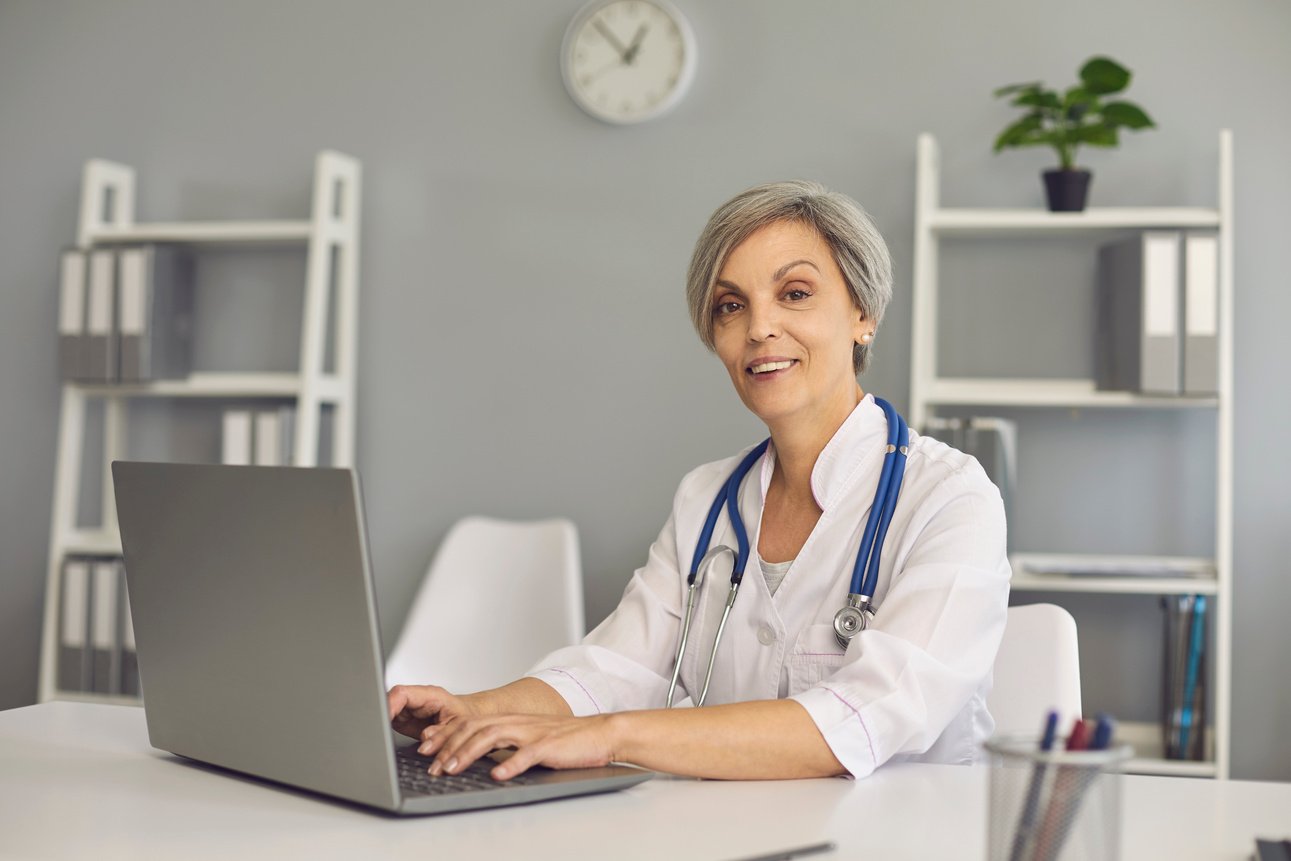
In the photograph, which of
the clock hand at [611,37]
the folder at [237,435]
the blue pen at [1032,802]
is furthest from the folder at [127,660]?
the blue pen at [1032,802]

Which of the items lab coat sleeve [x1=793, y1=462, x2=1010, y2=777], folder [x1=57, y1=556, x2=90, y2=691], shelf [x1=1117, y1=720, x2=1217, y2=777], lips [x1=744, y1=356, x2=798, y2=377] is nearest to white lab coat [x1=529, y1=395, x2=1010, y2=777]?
lab coat sleeve [x1=793, y1=462, x2=1010, y2=777]

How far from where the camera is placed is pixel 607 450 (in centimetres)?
334

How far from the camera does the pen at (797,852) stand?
89cm

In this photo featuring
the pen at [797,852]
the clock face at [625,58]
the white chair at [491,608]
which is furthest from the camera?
the clock face at [625,58]

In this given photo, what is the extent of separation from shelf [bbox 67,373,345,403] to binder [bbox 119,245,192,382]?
1.7 inches

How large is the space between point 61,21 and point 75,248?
2.77 feet

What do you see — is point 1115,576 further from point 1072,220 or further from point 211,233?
point 211,233

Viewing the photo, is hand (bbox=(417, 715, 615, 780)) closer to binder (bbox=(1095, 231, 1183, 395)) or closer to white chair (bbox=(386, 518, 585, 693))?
white chair (bbox=(386, 518, 585, 693))

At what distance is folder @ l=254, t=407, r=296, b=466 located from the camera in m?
3.29

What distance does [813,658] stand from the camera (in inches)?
58.8

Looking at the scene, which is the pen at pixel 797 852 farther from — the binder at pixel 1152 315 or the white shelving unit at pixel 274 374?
the white shelving unit at pixel 274 374

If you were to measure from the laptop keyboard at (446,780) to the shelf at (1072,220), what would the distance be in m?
2.09

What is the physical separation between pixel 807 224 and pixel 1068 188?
1455 mm

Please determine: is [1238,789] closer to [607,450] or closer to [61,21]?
[607,450]
